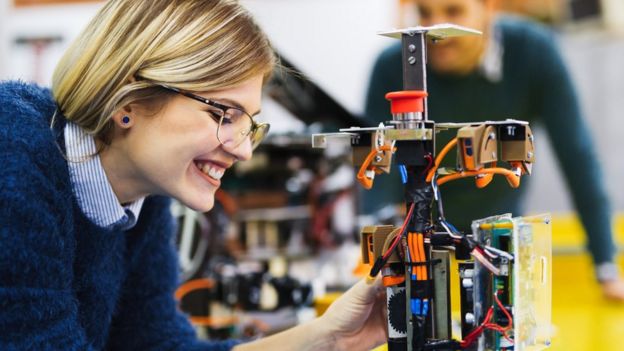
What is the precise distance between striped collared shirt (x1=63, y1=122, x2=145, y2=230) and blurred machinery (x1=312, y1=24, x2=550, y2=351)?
1.13ft

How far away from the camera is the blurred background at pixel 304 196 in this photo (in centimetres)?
174

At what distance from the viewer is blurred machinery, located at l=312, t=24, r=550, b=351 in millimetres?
830

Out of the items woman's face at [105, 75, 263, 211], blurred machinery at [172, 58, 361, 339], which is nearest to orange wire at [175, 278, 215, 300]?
blurred machinery at [172, 58, 361, 339]

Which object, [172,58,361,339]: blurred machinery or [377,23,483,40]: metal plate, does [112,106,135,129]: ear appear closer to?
[377,23,483,40]: metal plate

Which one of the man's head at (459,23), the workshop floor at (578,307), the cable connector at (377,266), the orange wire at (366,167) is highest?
the man's head at (459,23)

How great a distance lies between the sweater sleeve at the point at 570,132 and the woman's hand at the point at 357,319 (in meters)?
1.07

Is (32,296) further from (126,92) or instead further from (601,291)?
(601,291)

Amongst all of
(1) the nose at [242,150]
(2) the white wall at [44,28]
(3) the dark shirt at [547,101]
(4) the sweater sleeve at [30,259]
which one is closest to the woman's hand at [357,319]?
(1) the nose at [242,150]

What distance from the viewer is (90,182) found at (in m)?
1.04

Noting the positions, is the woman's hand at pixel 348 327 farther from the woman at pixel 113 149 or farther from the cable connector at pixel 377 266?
the cable connector at pixel 377 266

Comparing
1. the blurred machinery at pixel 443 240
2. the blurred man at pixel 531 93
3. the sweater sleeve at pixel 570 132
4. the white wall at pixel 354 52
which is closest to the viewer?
the blurred machinery at pixel 443 240

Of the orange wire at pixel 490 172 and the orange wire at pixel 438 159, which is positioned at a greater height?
the orange wire at pixel 438 159

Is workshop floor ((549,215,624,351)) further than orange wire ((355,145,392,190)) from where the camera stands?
Yes

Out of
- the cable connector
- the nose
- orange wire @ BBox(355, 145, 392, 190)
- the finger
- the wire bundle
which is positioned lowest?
the wire bundle
